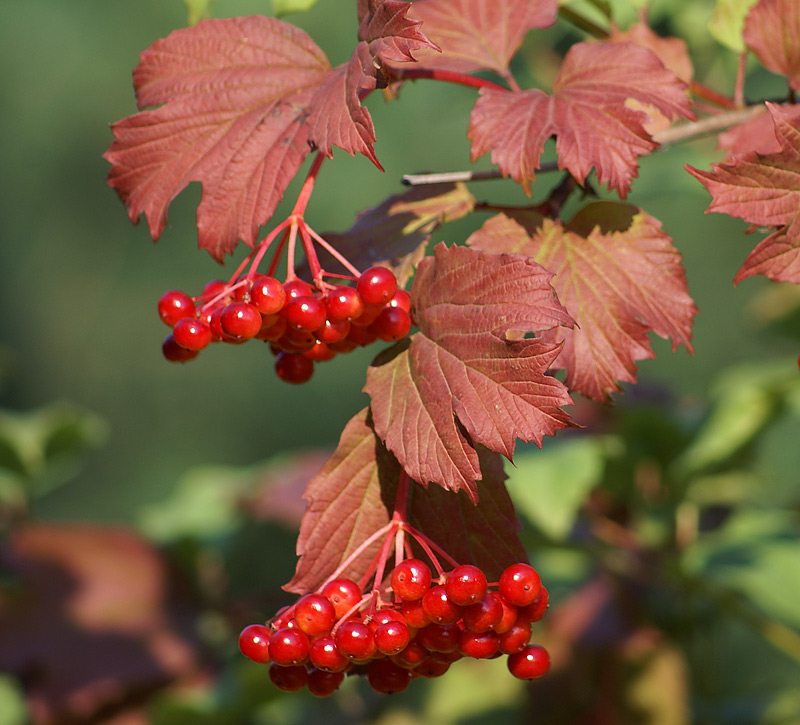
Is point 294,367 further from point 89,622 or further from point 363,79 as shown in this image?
point 89,622

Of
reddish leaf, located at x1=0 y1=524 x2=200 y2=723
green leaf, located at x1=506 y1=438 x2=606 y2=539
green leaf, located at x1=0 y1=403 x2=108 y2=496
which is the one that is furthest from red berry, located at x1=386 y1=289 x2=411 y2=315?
green leaf, located at x1=0 y1=403 x2=108 y2=496

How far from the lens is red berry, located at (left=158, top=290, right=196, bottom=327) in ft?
1.69

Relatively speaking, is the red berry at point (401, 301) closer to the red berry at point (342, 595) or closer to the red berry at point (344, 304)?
the red berry at point (344, 304)

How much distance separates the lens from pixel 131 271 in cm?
504

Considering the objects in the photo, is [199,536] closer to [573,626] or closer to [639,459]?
[573,626]

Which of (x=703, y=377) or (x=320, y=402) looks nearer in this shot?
(x=703, y=377)

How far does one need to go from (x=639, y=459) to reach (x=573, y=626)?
27 cm

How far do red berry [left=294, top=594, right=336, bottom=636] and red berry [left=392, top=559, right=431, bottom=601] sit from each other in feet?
0.13

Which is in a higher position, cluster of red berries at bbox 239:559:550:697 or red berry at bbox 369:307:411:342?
red berry at bbox 369:307:411:342

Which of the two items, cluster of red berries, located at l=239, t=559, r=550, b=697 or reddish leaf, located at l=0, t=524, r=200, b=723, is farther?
reddish leaf, located at l=0, t=524, r=200, b=723

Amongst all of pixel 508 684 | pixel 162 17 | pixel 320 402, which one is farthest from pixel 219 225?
pixel 162 17

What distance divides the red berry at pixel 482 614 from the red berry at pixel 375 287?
6.8 inches

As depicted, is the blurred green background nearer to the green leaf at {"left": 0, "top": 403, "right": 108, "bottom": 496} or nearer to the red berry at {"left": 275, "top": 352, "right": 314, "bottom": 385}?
the green leaf at {"left": 0, "top": 403, "right": 108, "bottom": 496}

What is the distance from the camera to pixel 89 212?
16.7 feet
